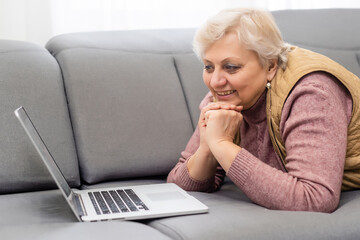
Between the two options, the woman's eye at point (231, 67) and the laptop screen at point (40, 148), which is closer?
the laptop screen at point (40, 148)

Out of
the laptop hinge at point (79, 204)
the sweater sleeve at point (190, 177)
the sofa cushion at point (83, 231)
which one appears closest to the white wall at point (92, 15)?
the sweater sleeve at point (190, 177)

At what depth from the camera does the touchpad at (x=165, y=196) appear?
59.1 inches

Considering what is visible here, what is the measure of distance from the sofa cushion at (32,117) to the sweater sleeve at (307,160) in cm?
63

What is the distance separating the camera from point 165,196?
1525 millimetres

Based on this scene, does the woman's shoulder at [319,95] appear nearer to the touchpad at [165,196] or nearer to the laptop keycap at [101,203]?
the touchpad at [165,196]

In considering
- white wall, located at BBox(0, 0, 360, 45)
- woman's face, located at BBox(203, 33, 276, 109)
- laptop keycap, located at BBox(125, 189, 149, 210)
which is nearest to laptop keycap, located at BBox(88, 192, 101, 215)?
laptop keycap, located at BBox(125, 189, 149, 210)

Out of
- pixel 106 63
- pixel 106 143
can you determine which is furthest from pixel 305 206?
pixel 106 63

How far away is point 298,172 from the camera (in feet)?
4.62

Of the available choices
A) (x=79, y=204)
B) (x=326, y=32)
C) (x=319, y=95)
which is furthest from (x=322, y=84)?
(x=326, y=32)

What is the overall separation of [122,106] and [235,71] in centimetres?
50

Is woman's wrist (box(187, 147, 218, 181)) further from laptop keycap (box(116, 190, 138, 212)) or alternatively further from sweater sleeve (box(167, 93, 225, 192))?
laptop keycap (box(116, 190, 138, 212))

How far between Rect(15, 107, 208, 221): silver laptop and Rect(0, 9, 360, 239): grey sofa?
65mm

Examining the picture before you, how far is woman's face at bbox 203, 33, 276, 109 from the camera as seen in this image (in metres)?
1.55

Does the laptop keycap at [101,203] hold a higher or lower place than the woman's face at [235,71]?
lower
